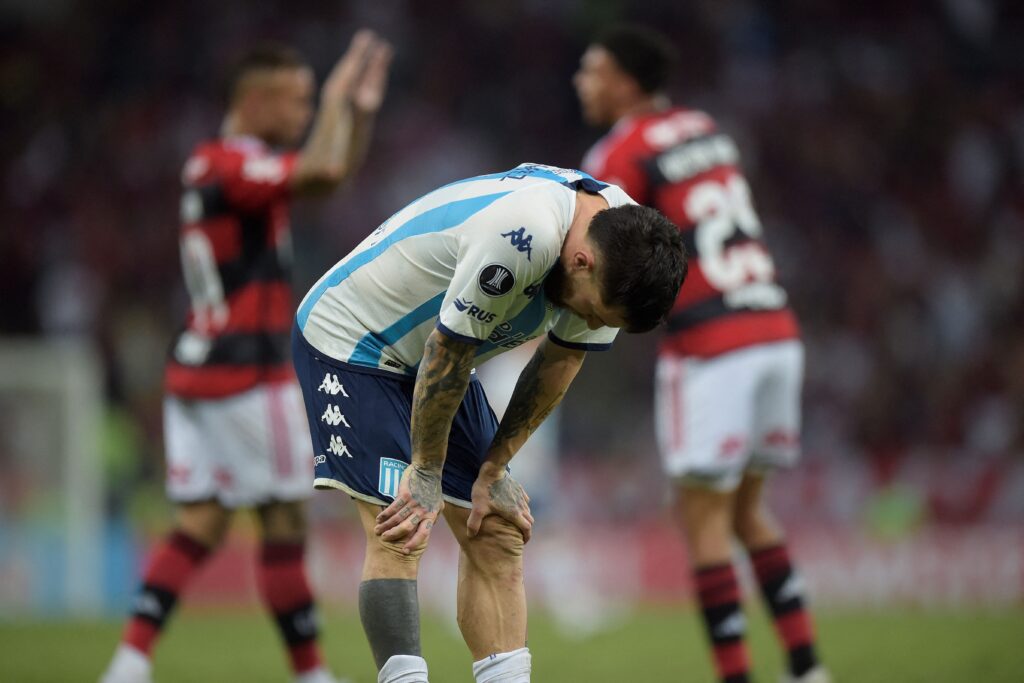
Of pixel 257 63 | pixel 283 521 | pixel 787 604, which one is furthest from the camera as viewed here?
pixel 257 63

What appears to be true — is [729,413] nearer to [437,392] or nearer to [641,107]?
[641,107]

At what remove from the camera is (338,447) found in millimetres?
4016

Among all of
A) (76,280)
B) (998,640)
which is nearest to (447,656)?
(998,640)

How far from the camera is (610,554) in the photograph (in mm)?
12570

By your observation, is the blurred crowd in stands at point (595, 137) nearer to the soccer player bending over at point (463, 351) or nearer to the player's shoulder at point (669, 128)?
the player's shoulder at point (669, 128)

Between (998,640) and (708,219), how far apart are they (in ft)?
11.9

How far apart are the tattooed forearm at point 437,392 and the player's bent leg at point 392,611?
0.29 metres

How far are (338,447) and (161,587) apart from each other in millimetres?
2074

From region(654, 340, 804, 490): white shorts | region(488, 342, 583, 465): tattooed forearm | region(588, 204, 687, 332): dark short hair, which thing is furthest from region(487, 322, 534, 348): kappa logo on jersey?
region(654, 340, 804, 490): white shorts

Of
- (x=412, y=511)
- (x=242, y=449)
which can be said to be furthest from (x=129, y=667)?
(x=412, y=511)

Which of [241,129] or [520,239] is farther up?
[241,129]

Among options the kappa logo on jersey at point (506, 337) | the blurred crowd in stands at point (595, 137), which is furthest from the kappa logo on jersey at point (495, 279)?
the blurred crowd in stands at point (595, 137)

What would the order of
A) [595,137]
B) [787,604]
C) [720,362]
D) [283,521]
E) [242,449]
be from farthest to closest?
[595,137] → [242,449] → [283,521] → [720,362] → [787,604]

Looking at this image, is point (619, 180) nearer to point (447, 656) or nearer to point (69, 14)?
point (447, 656)
